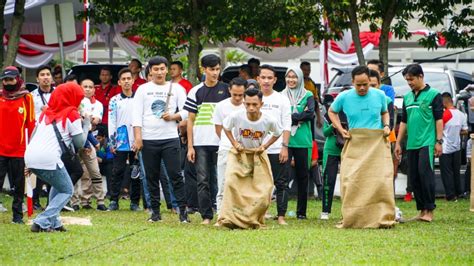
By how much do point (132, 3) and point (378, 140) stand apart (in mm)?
10370

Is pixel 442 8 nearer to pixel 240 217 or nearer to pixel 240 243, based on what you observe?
pixel 240 217

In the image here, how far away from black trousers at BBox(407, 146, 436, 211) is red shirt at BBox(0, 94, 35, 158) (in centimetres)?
498

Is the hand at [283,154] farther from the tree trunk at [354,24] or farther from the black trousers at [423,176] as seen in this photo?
the tree trunk at [354,24]

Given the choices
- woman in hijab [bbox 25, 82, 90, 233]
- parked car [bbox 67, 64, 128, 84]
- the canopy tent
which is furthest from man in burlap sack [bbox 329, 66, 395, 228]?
the canopy tent

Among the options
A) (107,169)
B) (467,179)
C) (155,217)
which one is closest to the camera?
(155,217)

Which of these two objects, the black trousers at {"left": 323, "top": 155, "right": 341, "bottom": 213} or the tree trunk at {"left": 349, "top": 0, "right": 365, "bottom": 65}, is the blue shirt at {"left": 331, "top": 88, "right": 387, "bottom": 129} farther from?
the tree trunk at {"left": 349, "top": 0, "right": 365, "bottom": 65}

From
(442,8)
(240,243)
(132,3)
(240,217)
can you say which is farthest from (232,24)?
(240,243)

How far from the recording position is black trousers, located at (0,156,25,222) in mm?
15102

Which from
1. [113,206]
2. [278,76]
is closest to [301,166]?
[113,206]

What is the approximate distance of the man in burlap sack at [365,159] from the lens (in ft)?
47.9

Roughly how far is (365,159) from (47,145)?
3879mm

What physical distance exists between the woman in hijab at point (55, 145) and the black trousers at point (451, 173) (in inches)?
396

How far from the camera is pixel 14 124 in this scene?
51.8 ft

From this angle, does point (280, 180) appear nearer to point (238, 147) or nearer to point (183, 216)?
point (238, 147)
